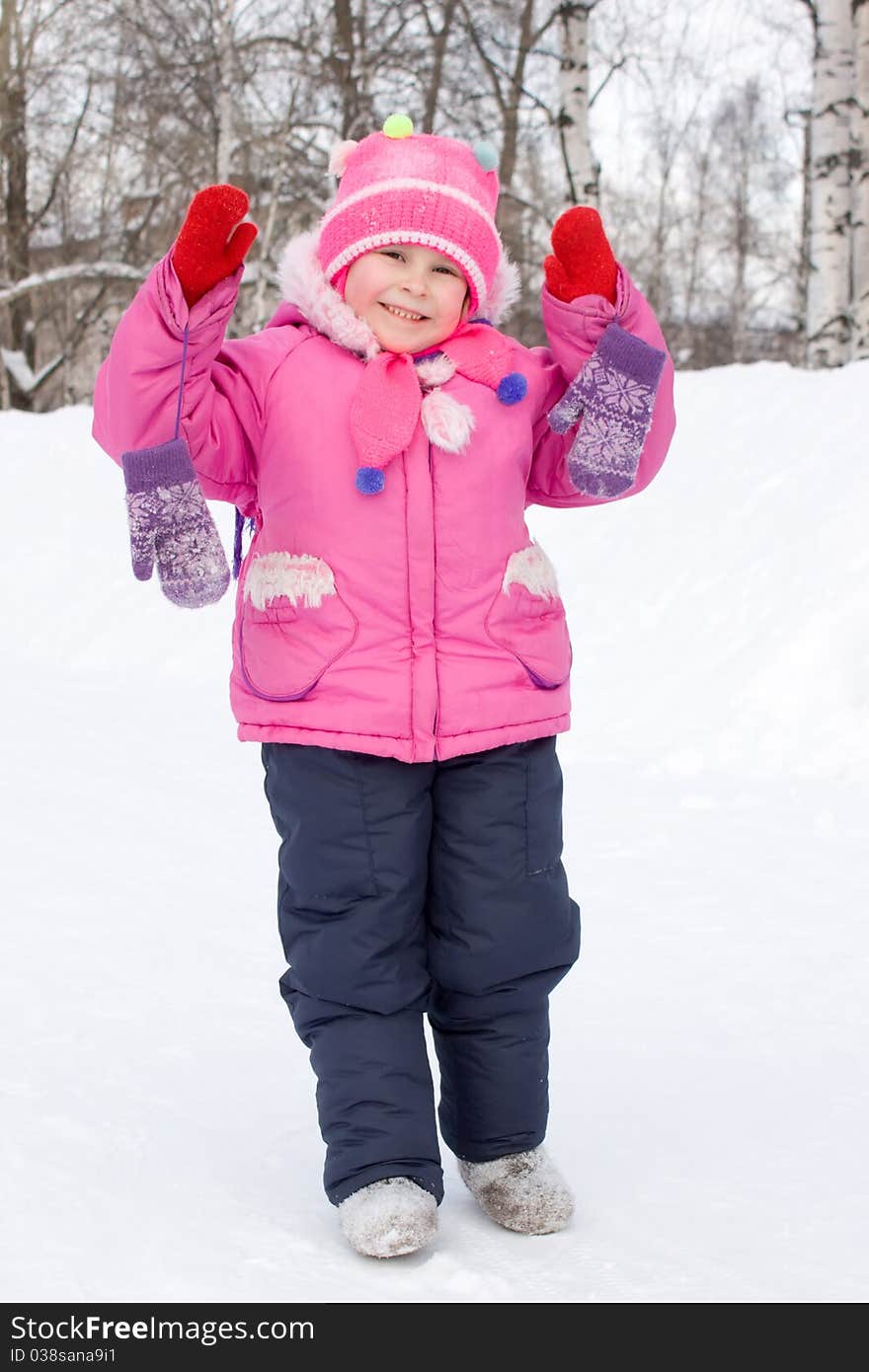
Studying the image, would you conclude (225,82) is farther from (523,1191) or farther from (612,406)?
(523,1191)


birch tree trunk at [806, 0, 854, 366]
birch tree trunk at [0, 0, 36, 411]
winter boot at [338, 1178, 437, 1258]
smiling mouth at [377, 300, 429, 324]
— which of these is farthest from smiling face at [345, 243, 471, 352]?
birch tree trunk at [0, 0, 36, 411]

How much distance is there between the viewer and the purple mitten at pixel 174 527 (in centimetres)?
183

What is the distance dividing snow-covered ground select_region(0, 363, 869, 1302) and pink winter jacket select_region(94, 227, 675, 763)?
0.63m

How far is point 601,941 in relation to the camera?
10.2 ft

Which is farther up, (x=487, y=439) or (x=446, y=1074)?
(x=487, y=439)

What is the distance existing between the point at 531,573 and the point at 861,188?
965cm

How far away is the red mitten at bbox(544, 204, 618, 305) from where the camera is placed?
192cm

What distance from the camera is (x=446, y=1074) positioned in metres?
2.08

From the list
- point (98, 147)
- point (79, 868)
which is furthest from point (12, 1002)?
point (98, 147)

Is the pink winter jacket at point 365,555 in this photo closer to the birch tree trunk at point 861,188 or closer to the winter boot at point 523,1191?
the winter boot at point 523,1191

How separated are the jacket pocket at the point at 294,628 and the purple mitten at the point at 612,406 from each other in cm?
37
